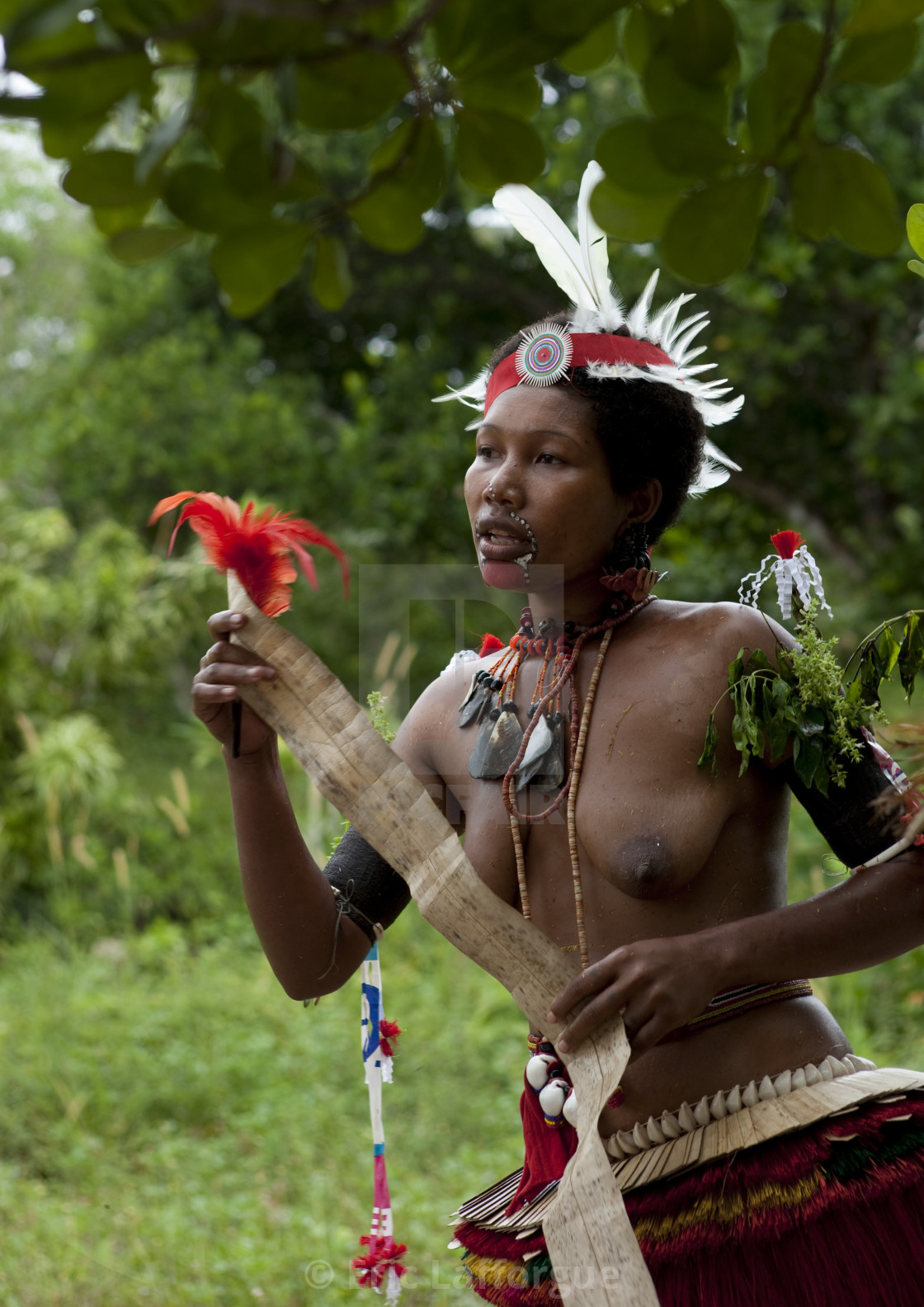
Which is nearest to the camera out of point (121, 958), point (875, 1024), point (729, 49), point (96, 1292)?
point (729, 49)

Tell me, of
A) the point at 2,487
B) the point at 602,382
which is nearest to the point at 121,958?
the point at 2,487

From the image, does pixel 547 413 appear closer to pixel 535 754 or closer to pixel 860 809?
pixel 535 754

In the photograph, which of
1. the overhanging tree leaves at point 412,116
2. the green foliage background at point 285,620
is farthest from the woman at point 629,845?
the green foliage background at point 285,620

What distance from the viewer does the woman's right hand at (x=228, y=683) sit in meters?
1.53

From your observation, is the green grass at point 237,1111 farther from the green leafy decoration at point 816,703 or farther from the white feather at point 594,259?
the white feather at point 594,259

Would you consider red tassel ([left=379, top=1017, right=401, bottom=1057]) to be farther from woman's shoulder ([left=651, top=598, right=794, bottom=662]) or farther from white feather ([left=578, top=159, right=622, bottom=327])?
white feather ([left=578, top=159, right=622, bottom=327])

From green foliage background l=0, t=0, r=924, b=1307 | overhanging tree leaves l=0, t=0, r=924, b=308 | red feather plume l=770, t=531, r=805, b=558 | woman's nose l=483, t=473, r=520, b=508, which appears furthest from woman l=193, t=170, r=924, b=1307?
green foliage background l=0, t=0, r=924, b=1307

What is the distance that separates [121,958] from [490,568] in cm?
442

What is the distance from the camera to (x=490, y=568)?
1645 millimetres

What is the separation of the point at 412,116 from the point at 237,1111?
13.5ft

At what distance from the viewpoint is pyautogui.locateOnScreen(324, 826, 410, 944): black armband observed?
71.4 inches

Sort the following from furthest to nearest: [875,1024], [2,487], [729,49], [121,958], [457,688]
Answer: [2,487], [121,958], [875,1024], [457,688], [729,49]

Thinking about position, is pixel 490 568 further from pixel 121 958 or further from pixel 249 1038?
pixel 121 958

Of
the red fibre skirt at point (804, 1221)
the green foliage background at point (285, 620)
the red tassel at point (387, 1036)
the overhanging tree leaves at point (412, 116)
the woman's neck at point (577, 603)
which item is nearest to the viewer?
the overhanging tree leaves at point (412, 116)
